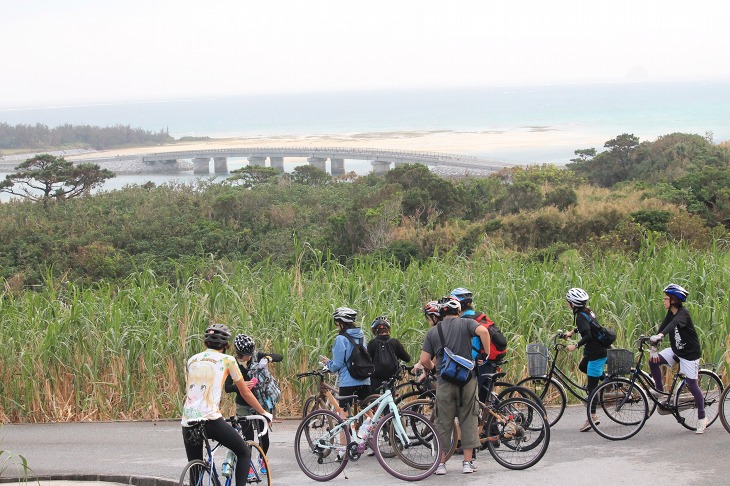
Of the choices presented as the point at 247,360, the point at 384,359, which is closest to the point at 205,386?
the point at 247,360

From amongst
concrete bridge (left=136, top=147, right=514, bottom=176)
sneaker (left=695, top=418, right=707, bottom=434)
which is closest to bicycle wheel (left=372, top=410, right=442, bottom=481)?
sneaker (left=695, top=418, right=707, bottom=434)

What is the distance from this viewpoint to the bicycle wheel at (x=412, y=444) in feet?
22.7

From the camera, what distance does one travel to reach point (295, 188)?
55.3 metres

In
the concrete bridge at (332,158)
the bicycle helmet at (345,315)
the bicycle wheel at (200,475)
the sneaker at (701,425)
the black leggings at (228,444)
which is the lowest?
the concrete bridge at (332,158)

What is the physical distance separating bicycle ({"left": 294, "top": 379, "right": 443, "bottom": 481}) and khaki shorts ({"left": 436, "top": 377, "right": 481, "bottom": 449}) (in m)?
0.14

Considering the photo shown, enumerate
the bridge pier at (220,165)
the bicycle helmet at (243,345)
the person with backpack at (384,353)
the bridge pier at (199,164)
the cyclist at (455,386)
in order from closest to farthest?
the bicycle helmet at (243,345) → the cyclist at (455,386) → the person with backpack at (384,353) → the bridge pier at (199,164) → the bridge pier at (220,165)

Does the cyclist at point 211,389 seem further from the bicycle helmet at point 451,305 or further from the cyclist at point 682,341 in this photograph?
the cyclist at point 682,341

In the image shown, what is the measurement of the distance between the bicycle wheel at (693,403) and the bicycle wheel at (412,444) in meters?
2.56

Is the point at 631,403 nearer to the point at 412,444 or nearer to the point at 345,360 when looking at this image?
the point at 412,444

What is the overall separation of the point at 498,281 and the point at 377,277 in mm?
1604

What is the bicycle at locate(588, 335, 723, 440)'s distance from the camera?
786 centimetres

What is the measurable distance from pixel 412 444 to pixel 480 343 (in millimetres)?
1005

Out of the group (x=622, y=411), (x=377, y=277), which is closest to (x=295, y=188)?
(x=377, y=277)

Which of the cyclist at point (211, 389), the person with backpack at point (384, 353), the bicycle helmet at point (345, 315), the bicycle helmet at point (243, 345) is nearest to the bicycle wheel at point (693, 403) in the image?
the person with backpack at point (384, 353)
